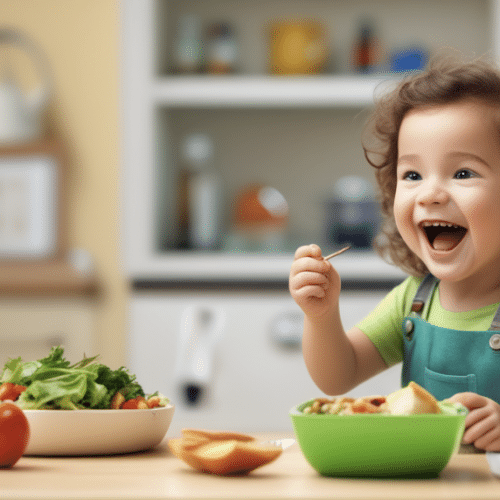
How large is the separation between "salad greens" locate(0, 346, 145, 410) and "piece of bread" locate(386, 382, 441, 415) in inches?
10.3

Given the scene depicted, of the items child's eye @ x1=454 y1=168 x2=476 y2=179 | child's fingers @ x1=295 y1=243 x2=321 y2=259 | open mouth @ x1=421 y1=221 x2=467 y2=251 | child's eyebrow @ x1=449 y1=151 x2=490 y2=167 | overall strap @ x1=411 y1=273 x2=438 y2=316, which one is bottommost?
overall strap @ x1=411 y1=273 x2=438 y2=316

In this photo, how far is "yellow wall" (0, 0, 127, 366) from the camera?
2.23m

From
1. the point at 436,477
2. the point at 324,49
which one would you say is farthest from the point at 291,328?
the point at 436,477

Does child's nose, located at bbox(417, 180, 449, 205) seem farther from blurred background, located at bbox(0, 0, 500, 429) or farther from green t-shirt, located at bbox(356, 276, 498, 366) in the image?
blurred background, located at bbox(0, 0, 500, 429)

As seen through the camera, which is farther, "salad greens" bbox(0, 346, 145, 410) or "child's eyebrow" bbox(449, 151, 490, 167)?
"child's eyebrow" bbox(449, 151, 490, 167)

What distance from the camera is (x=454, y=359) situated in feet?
2.86

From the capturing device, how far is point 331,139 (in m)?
2.32

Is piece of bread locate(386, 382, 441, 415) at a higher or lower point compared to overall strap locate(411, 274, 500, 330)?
lower

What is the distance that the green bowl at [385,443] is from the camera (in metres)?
0.53

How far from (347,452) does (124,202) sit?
5.36ft

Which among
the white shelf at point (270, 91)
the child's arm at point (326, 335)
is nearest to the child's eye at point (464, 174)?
the child's arm at point (326, 335)

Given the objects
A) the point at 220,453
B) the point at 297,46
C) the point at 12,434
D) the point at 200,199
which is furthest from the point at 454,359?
the point at 297,46

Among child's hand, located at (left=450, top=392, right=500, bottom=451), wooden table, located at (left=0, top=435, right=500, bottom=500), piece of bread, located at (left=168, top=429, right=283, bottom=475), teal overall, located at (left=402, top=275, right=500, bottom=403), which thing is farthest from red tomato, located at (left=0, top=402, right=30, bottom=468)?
teal overall, located at (left=402, top=275, right=500, bottom=403)

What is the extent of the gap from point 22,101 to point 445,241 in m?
1.70
